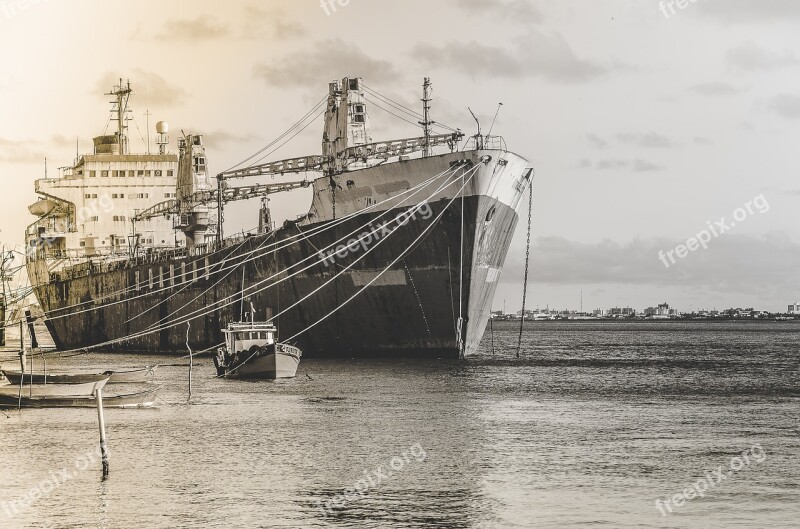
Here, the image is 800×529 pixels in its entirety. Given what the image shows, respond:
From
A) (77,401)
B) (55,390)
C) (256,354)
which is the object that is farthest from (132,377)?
(55,390)

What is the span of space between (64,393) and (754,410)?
25.2 meters

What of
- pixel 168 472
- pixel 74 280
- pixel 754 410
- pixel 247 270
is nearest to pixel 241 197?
→ pixel 247 270

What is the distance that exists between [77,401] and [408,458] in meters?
17.1

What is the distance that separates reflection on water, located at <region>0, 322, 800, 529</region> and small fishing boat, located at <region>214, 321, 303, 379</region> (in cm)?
114

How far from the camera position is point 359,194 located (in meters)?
55.8

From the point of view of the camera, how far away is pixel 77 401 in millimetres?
39188

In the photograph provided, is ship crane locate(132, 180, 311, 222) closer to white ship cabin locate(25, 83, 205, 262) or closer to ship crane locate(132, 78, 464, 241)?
ship crane locate(132, 78, 464, 241)

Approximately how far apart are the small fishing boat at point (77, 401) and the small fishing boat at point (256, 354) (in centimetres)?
887

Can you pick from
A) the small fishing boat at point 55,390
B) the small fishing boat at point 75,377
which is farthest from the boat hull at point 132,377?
the small fishing boat at point 55,390

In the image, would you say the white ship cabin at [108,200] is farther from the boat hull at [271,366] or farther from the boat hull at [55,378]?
the boat hull at [55,378]

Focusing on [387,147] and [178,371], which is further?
[178,371]

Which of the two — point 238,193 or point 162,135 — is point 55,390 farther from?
point 162,135

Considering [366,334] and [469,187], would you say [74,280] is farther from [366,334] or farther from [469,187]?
[469,187]

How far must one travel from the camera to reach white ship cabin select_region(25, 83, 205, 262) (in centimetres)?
9456
